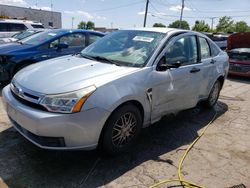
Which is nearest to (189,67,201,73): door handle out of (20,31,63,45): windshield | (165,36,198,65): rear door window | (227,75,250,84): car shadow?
(165,36,198,65): rear door window

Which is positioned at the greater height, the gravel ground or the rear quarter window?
the rear quarter window

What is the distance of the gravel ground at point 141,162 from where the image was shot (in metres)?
3.08

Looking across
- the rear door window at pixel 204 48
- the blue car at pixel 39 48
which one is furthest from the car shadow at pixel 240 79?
the blue car at pixel 39 48

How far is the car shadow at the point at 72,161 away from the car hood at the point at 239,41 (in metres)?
7.89

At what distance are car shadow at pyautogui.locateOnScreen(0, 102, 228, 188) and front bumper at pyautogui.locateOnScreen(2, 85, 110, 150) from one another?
0.34m

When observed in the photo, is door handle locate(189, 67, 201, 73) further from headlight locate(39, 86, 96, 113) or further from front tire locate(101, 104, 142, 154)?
headlight locate(39, 86, 96, 113)

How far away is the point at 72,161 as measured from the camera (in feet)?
11.2

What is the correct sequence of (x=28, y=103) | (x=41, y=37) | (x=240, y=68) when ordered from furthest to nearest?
(x=240, y=68), (x=41, y=37), (x=28, y=103)

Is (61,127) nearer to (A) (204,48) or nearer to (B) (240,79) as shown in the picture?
(A) (204,48)

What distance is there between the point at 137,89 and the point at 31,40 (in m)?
4.58

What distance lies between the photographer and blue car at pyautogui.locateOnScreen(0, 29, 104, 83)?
6.23 metres

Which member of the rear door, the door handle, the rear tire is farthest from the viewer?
the rear tire

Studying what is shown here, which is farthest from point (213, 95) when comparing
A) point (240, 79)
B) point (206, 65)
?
point (240, 79)

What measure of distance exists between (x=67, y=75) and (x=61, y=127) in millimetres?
728
